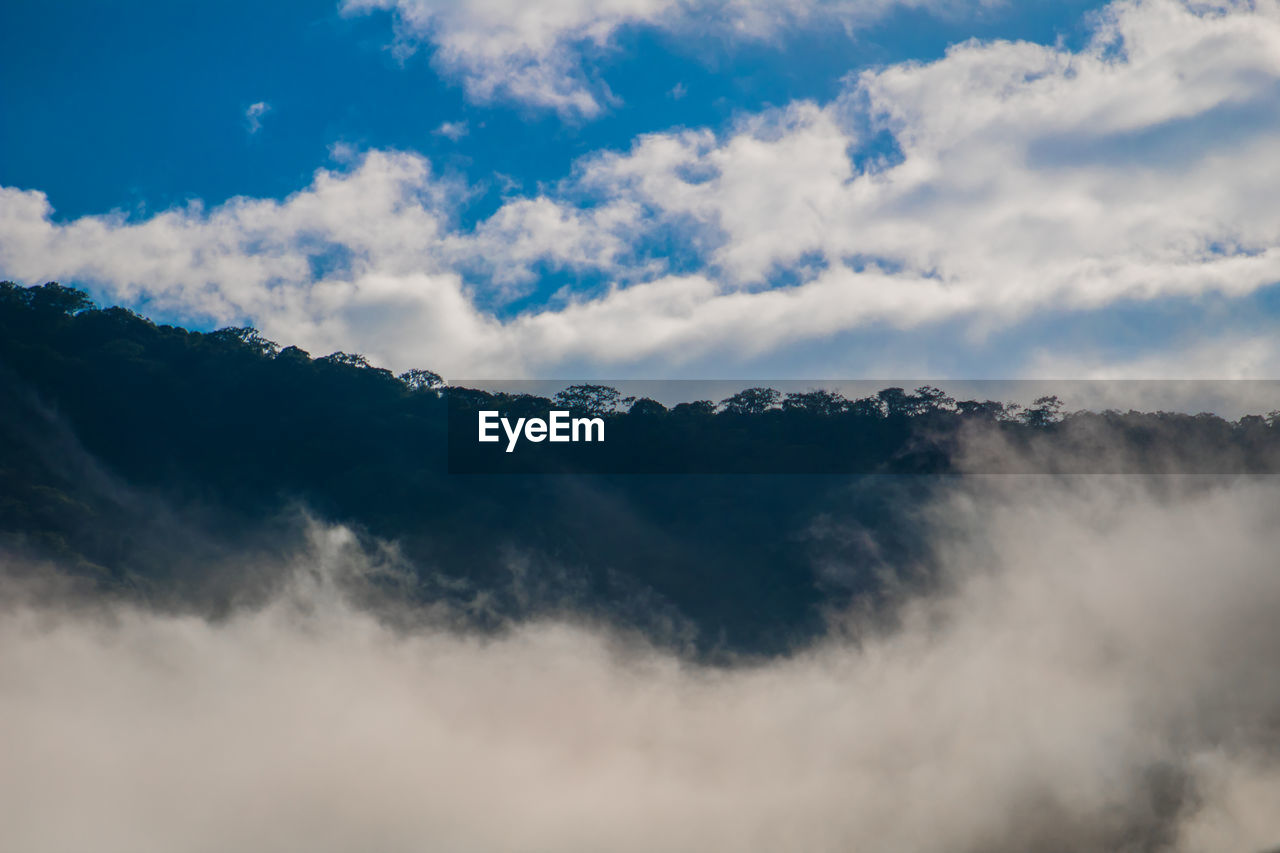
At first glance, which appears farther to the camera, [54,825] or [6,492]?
[6,492]

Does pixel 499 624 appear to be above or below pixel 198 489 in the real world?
below

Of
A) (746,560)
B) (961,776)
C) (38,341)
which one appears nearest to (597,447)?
(746,560)

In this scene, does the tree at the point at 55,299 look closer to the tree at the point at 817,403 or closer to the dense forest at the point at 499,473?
the dense forest at the point at 499,473

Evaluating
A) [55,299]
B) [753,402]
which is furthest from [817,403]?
[55,299]

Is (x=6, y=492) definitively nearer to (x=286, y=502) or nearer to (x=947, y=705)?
(x=286, y=502)

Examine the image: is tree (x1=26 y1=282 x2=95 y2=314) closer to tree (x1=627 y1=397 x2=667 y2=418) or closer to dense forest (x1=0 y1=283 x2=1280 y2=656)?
dense forest (x1=0 y1=283 x2=1280 y2=656)

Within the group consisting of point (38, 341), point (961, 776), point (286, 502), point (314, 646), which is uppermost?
point (38, 341)

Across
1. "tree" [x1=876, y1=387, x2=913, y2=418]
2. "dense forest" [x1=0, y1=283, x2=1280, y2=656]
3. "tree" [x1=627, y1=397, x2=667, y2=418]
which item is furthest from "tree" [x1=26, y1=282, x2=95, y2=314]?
"tree" [x1=876, y1=387, x2=913, y2=418]

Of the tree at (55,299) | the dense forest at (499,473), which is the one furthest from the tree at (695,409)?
the tree at (55,299)

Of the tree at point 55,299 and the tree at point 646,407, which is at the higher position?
the tree at point 55,299
